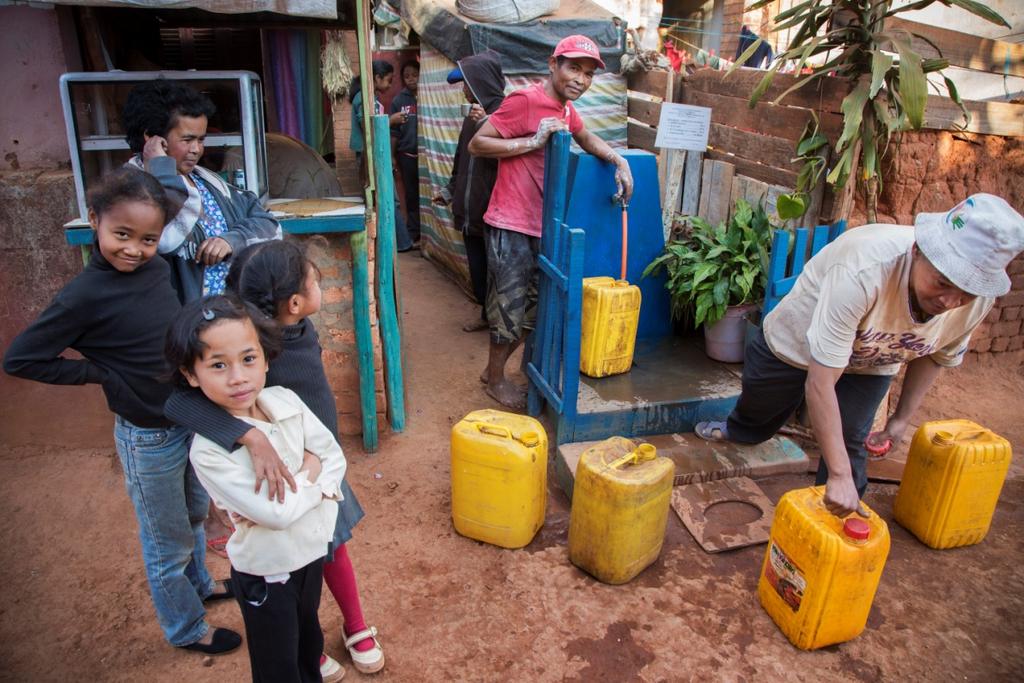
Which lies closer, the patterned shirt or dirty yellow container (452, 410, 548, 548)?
the patterned shirt

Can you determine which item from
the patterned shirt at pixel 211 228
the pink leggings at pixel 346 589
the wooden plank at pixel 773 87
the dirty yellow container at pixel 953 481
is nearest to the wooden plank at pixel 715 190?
the wooden plank at pixel 773 87

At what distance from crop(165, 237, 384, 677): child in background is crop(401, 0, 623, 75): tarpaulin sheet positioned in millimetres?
4040

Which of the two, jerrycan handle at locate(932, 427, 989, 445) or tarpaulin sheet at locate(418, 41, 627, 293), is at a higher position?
tarpaulin sheet at locate(418, 41, 627, 293)

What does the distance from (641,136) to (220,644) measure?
4.57m

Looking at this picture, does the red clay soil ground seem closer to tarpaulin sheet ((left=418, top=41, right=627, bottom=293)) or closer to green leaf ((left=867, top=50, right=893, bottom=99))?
green leaf ((left=867, top=50, right=893, bottom=99))

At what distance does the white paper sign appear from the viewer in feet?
14.6

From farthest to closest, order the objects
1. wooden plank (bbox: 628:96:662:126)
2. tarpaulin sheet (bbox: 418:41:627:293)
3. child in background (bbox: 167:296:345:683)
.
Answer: tarpaulin sheet (bbox: 418:41:627:293), wooden plank (bbox: 628:96:662:126), child in background (bbox: 167:296:345:683)

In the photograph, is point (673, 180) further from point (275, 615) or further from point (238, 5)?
point (275, 615)

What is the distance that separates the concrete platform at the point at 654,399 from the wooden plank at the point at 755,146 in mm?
1225

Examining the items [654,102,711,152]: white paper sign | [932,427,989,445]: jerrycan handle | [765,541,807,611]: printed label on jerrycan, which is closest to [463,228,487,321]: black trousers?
[654,102,711,152]: white paper sign

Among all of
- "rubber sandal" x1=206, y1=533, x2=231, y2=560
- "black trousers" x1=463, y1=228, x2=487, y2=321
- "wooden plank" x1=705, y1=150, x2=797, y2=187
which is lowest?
"rubber sandal" x1=206, y1=533, x2=231, y2=560

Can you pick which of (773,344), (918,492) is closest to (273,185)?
(773,344)

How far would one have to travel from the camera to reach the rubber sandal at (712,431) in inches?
145

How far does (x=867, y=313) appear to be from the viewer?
2514 millimetres
